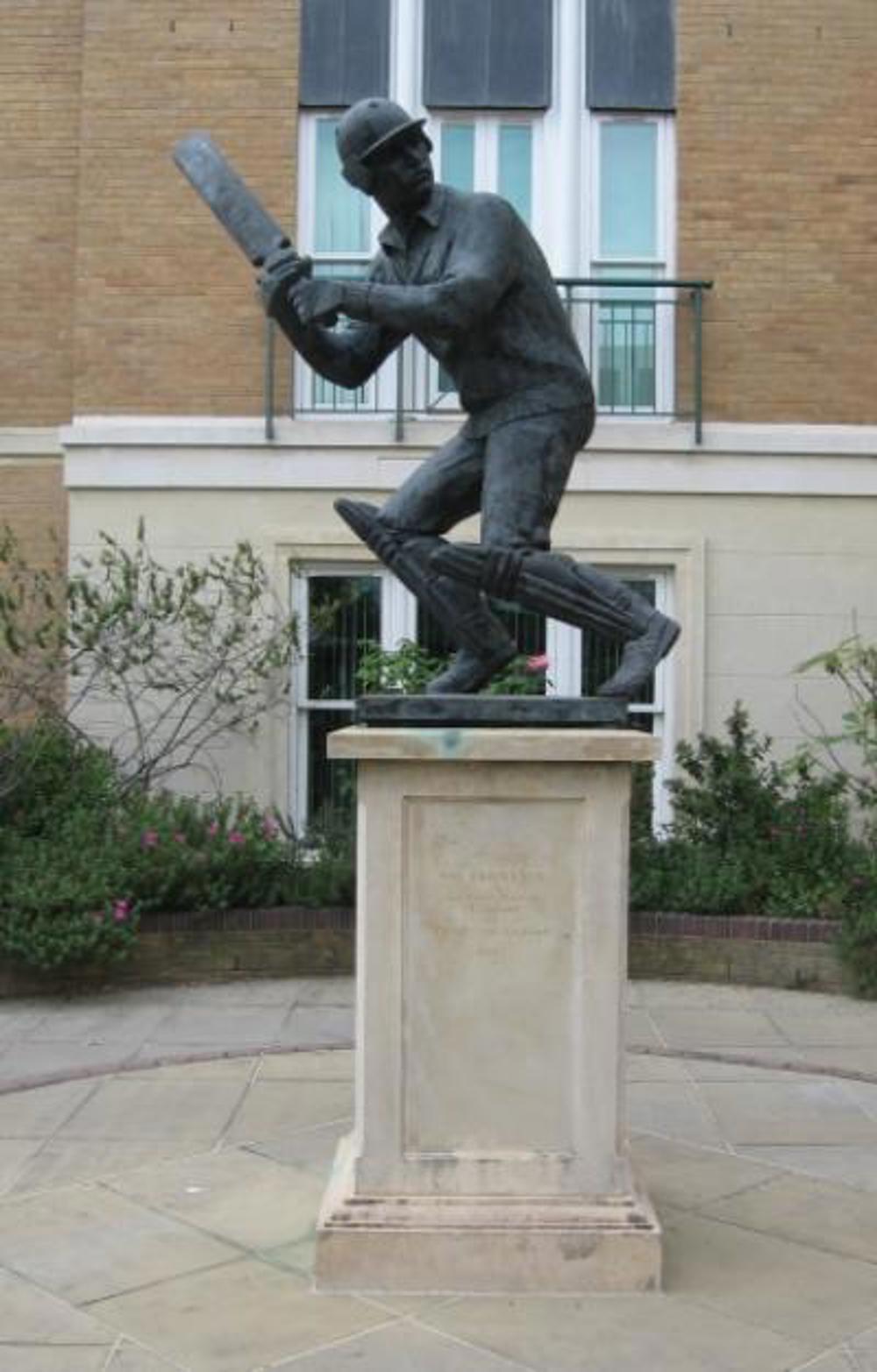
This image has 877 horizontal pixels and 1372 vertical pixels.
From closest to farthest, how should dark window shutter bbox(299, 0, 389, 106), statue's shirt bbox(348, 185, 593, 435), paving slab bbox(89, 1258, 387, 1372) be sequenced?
A: paving slab bbox(89, 1258, 387, 1372), statue's shirt bbox(348, 185, 593, 435), dark window shutter bbox(299, 0, 389, 106)

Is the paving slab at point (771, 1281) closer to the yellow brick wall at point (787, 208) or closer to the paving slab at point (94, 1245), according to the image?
the paving slab at point (94, 1245)

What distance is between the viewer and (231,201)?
4.68 m

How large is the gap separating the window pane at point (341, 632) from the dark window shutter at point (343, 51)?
3.82 meters

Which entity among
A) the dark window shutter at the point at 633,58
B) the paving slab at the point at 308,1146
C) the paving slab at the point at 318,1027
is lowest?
the paving slab at the point at 318,1027

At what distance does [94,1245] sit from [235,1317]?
30.5 inches

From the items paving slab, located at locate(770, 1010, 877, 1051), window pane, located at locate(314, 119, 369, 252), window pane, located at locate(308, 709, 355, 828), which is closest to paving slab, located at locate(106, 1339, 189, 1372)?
paving slab, located at locate(770, 1010, 877, 1051)

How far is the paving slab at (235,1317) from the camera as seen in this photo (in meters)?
3.97

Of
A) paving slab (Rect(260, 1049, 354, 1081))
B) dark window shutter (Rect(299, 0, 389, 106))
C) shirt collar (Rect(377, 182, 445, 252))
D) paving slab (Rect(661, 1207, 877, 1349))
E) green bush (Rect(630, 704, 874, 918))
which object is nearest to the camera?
paving slab (Rect(661, 1207, 877, 1349))

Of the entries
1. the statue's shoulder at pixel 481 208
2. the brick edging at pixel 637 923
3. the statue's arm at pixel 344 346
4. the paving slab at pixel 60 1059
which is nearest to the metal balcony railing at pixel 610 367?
the brick edging at pixel 637 923

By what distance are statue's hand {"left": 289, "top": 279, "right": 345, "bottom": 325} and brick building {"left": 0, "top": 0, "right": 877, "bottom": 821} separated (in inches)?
278

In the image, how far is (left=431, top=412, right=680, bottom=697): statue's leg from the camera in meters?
4.82

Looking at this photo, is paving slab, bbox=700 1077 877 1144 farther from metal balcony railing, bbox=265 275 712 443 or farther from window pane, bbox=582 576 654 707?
metal balcony railing, bbox=265 275 712 443

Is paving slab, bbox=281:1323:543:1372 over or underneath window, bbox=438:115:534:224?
underneath

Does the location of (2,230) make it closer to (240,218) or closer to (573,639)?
(573,639)
